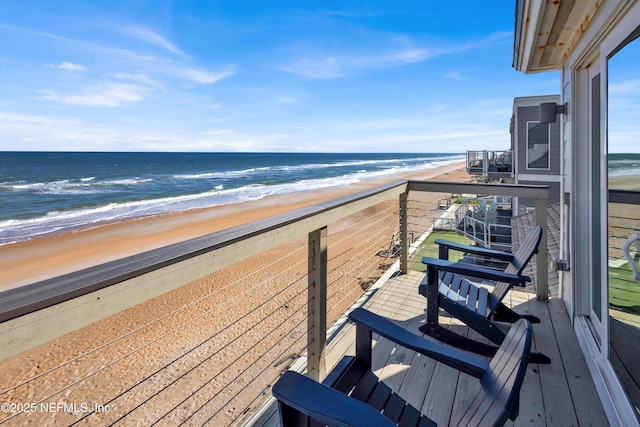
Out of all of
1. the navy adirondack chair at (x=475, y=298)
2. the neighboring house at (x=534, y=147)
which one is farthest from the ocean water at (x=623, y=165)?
the neighboring house at (x=534, y=147)

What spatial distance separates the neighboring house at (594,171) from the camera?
143 cm

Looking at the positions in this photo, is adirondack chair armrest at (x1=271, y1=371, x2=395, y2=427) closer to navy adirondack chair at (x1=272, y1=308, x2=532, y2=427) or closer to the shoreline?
navy adirondack chair at (x1=272, y1=308, x2=532, y2=427)

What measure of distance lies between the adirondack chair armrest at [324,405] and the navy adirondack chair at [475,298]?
1.37 m

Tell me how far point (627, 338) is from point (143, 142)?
60632 millimetres

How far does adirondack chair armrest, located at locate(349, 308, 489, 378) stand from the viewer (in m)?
1.13

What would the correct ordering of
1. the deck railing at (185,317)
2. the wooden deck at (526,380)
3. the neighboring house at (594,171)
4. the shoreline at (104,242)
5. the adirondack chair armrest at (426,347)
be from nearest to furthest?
1. the deck railing at (185,317)
2. the adirondack chair armrest at (426,347)
3. the neighboring house at (594,171)
4. the wooden deck at (526,380)
5. the shoreline at (104,242)

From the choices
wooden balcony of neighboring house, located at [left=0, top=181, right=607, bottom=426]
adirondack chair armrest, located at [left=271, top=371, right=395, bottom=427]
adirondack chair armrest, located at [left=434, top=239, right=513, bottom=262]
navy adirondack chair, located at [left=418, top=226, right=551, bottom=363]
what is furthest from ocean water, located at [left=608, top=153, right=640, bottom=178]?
adirondack chair armrest, located at [left=271, top=371, right=395, bottom=427]

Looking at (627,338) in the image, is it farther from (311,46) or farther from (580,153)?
(311,46)

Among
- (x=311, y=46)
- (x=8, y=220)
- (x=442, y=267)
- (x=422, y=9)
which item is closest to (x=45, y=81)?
(x=8, y=220)

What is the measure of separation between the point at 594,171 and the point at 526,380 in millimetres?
1198

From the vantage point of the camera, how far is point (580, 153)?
2145 millimetres

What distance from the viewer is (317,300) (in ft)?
5.47

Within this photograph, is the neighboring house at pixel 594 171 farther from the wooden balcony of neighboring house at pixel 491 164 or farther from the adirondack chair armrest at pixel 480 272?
the wooden balcony of neighboring house at pixel 491 164

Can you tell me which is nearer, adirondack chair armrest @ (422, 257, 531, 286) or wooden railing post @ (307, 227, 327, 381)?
wooden railing post @ (307, 227, 327, 381)
